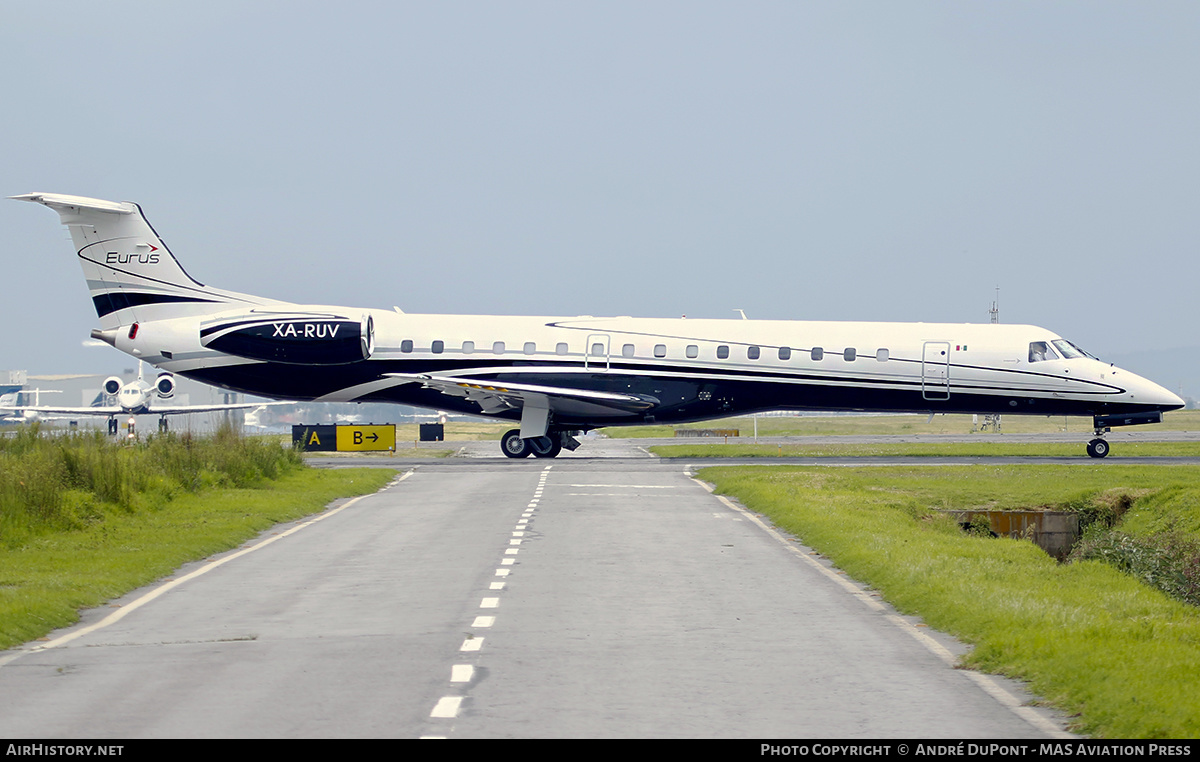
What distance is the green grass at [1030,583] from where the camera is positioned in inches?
357

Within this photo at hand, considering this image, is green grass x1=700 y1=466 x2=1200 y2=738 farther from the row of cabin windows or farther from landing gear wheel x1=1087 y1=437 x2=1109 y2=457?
landing gear wheel x1=1087 y1=437 x2=1109 y2=457

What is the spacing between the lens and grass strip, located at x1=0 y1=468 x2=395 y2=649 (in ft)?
44.1

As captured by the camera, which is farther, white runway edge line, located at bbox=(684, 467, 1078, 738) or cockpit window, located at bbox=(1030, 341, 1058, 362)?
cockpit window, located at bbox=(1030, 341, 1058, 362)

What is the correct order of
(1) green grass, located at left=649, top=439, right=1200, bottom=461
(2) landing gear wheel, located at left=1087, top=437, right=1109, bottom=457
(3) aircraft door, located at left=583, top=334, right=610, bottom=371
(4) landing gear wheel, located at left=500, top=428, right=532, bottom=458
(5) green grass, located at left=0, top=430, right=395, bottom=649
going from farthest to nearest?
(1) green grass, located at left=649, top=439, right=1200, bottom=461 < (4) landing gear wheel, located at left=500, top=428, right=532, bottom=458 < (3) aircraft door, located at left=583, top=334, right=610, bottom=371 < (2) landing gear wheel, located at left=1087, top=437, right=1109, bottom=457 < (5) green grass, located at left=0, top=430, right=395, bottom=649

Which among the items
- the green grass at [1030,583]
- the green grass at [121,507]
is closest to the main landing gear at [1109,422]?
the green grass at [1030,583]

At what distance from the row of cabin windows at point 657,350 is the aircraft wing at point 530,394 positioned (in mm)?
1042

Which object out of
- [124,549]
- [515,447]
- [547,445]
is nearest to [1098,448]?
[547,445]

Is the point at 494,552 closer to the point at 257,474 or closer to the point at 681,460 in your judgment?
the point at 257,474

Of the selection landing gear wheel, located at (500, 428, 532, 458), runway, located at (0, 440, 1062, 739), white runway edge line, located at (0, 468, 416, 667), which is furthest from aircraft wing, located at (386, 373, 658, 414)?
runway, located at (0, 440, 1062, 739)

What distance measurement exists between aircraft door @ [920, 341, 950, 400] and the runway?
69.9ft

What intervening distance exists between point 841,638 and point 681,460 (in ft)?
105

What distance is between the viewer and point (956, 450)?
164 ft

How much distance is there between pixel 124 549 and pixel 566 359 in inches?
922

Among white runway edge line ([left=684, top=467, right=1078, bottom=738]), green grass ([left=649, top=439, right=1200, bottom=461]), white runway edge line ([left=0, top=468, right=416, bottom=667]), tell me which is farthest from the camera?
green grass ([left=649, top=439, right=1200, bottom=461])
